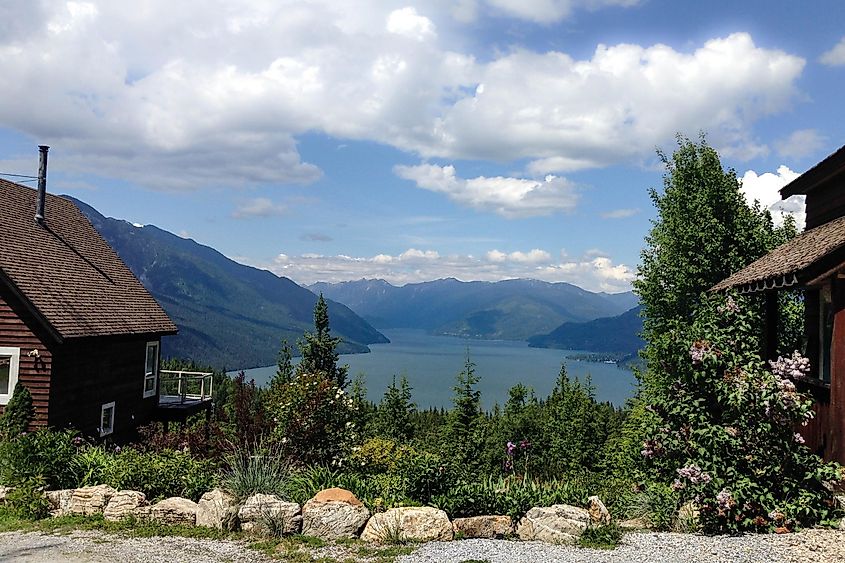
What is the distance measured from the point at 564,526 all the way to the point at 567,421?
35.5 meters

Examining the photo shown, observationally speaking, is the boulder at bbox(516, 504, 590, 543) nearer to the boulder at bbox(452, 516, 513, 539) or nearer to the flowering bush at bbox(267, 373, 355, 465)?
the boulder at bbox(452, 516, 513, 539)

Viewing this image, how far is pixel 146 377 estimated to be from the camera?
21797 millimetres

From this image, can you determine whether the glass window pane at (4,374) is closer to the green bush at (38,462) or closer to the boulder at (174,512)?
the green bush at (38,462)

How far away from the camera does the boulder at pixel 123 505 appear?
30.1ft

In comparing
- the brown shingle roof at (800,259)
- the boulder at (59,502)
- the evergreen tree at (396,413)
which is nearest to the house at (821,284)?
the brown shingle roof at (800,259)

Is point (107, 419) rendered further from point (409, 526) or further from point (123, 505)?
point (409, 526)

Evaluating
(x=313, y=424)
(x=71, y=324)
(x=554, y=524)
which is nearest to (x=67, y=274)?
(x=71, y=324)

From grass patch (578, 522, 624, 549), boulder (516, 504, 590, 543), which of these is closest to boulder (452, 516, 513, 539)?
boulder (516, 504, 590, 543)

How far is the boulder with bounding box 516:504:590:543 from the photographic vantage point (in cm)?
791

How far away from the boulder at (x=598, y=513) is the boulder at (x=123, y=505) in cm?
617

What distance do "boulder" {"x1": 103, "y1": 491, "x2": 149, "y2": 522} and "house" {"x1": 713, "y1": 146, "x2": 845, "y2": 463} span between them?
31.9 feet

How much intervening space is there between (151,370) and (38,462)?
1262 cm

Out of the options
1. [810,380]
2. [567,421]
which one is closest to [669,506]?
[810,380]

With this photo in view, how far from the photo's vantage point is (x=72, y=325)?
663 inches
